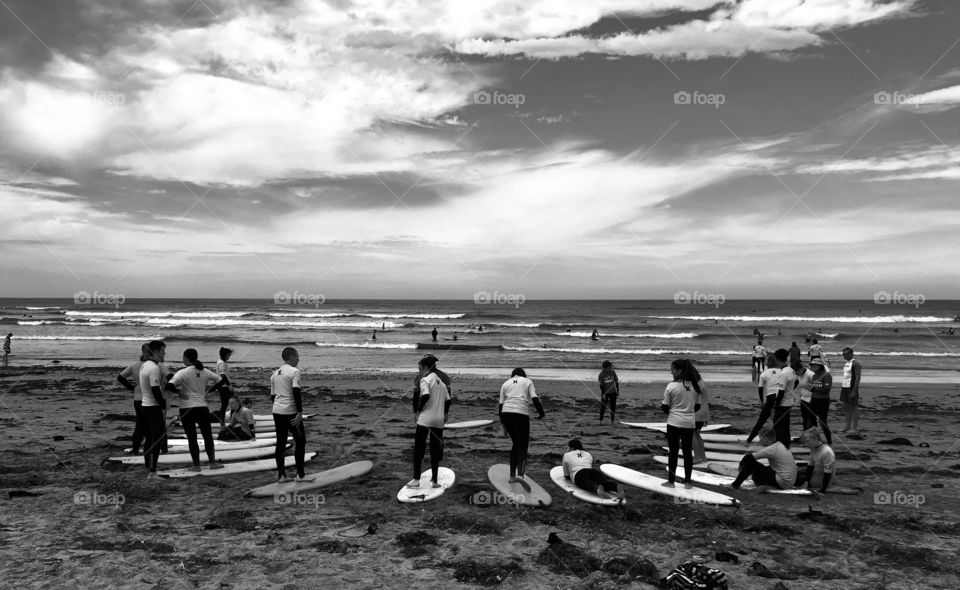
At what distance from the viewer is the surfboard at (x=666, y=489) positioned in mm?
7734

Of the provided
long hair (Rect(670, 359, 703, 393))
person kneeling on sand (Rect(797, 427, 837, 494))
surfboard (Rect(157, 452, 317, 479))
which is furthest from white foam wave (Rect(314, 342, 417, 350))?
person kneeling on sand (Rect(797, 427, 837, 494))

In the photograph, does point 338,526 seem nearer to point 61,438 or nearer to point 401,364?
point 61,438

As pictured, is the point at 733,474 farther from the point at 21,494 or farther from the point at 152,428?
the point at 21,494

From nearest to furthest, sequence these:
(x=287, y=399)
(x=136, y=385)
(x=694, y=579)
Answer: (x=694, y=579)
(x=287, y=399)
(x=136, y=385)

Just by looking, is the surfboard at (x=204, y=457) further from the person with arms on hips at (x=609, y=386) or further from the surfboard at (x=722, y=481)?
the person with arms on hips at (x=609, y=386)

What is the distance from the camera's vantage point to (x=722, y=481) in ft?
29.0

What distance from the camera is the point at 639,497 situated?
8.13 m

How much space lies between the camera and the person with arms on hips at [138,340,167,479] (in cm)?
834

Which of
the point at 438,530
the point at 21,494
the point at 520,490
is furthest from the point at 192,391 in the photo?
the point at 520,490

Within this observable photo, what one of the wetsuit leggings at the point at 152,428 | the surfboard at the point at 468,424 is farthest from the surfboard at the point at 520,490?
the wetsuit leggings at the point at 152,428

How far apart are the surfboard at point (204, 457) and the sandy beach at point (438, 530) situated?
24 centimetres

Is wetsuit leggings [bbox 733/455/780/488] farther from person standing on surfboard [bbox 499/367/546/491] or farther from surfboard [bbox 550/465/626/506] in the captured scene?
person standing on surfboard [bbox 499/367/546/491]

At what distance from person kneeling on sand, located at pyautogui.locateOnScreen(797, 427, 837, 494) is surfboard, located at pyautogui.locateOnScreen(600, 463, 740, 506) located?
4.68 ft

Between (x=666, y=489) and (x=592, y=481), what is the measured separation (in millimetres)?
1158
